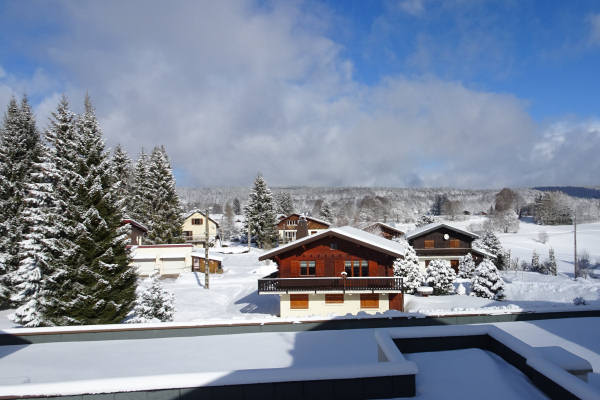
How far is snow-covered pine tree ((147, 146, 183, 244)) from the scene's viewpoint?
48.7 meters

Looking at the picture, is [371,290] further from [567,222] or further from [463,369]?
[567,222]

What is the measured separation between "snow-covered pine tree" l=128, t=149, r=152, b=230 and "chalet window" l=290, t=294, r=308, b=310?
32925 mm

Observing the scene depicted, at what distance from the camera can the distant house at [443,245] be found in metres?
41.4

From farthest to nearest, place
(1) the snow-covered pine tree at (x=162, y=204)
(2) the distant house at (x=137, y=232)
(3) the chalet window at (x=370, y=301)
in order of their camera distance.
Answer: (1) the snow-covered pine tree at (x=162, y=204)
(2) the distant house at (x=137, y=232)
(3) the chalet window at (x=370, y=301)

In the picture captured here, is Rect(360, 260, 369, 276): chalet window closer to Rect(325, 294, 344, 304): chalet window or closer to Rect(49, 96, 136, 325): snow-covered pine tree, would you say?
Rect(325, 294, 344, 304): chalet window

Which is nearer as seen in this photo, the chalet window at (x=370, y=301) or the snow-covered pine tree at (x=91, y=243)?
the snow-covered pine tree at (x=91, y=243)

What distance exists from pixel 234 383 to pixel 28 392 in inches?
115

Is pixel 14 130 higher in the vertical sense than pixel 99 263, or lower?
higher

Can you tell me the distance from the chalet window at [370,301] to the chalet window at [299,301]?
12.8 ft

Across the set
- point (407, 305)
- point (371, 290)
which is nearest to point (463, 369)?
point (371, 290)

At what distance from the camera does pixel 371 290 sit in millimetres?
22719

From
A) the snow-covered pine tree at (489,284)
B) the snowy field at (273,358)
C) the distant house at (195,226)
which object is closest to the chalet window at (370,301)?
the snow-covered pine tree at (489,284)

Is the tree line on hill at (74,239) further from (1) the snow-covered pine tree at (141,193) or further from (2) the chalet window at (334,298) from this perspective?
(1) the snow-covered pine tree at (141,193)

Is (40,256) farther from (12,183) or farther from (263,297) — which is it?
(263,297)
